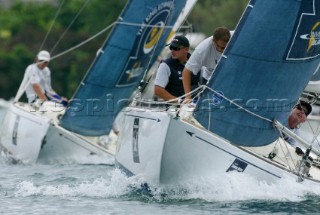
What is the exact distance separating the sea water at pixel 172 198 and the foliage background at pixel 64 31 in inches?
1087

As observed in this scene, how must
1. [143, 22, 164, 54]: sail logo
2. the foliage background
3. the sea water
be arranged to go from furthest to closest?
the foliage background → [143, 22, 164, 54]: sail logo → the sea water

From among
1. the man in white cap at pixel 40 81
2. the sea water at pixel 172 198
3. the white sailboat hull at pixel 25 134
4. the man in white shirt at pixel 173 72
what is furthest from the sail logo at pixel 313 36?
the man in white cap at pixel 40 81

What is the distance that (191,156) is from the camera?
1048cm

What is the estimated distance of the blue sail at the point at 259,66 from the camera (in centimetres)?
1061

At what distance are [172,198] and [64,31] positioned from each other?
107 ft

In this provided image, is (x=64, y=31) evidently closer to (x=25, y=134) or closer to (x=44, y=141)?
(x=25, y=134)

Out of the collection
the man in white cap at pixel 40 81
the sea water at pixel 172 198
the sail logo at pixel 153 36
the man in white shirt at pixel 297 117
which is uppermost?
the sail logo at pixel 153 36

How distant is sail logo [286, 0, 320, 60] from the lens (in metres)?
10.6

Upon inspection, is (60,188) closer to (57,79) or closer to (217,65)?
(217,65)

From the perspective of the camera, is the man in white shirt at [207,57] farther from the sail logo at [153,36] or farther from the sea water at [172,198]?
the sail logo at [153,36]

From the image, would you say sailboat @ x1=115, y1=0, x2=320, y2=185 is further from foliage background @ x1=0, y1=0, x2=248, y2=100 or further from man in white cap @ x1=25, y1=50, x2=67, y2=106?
foliage background @ x1=0, y1=0, x2=248, y2=100

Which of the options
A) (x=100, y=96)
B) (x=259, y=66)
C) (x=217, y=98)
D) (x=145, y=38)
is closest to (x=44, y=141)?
(x=100, y=96)

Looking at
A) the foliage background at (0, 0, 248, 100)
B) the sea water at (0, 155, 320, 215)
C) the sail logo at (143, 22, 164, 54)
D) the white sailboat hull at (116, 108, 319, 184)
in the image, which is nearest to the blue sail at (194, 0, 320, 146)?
the white sailboat hull at (116, 108, 319, 184)

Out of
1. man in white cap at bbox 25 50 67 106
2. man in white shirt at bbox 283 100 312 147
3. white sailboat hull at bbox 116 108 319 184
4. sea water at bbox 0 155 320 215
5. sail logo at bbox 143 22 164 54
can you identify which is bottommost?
sea water at bbox 0 155 320 215
